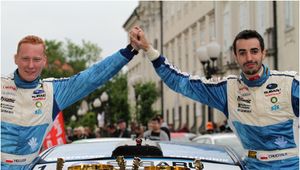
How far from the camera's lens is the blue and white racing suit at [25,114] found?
509cm

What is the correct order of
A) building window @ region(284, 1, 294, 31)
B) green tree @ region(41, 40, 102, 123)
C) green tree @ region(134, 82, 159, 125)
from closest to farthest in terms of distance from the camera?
building window @ region(284, 1, 294, 31)
green tree @ region(134, 82, 159, 125)
green tree @ region(41, 40, 102, 123)

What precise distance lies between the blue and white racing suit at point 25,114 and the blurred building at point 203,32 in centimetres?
1978

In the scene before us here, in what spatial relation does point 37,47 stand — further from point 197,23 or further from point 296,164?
point 197,23

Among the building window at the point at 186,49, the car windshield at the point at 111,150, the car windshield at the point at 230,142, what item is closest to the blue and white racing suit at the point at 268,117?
the car windshield at the point at 111,150

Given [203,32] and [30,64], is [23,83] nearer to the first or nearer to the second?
[30,64]

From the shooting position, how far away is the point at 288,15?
26.9 m

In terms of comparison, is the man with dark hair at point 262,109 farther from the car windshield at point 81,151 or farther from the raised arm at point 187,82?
the car windshield at point 81,151

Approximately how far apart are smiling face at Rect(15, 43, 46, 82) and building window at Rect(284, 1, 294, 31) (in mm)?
21715

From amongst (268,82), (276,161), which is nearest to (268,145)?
(276,161)

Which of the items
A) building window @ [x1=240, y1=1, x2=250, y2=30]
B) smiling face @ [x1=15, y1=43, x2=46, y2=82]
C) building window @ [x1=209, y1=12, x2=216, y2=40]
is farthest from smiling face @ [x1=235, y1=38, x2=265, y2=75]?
building window @ [x1=209, y1=12, x2=216, y2=40]

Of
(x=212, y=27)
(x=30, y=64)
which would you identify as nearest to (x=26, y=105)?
(x=30, y=64)

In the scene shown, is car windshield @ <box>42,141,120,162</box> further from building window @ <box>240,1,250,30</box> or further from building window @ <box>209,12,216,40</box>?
building window @ <box>209,12,216,40</box>

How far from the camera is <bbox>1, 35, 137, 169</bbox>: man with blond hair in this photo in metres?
5.08

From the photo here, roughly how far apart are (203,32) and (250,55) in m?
39.7
